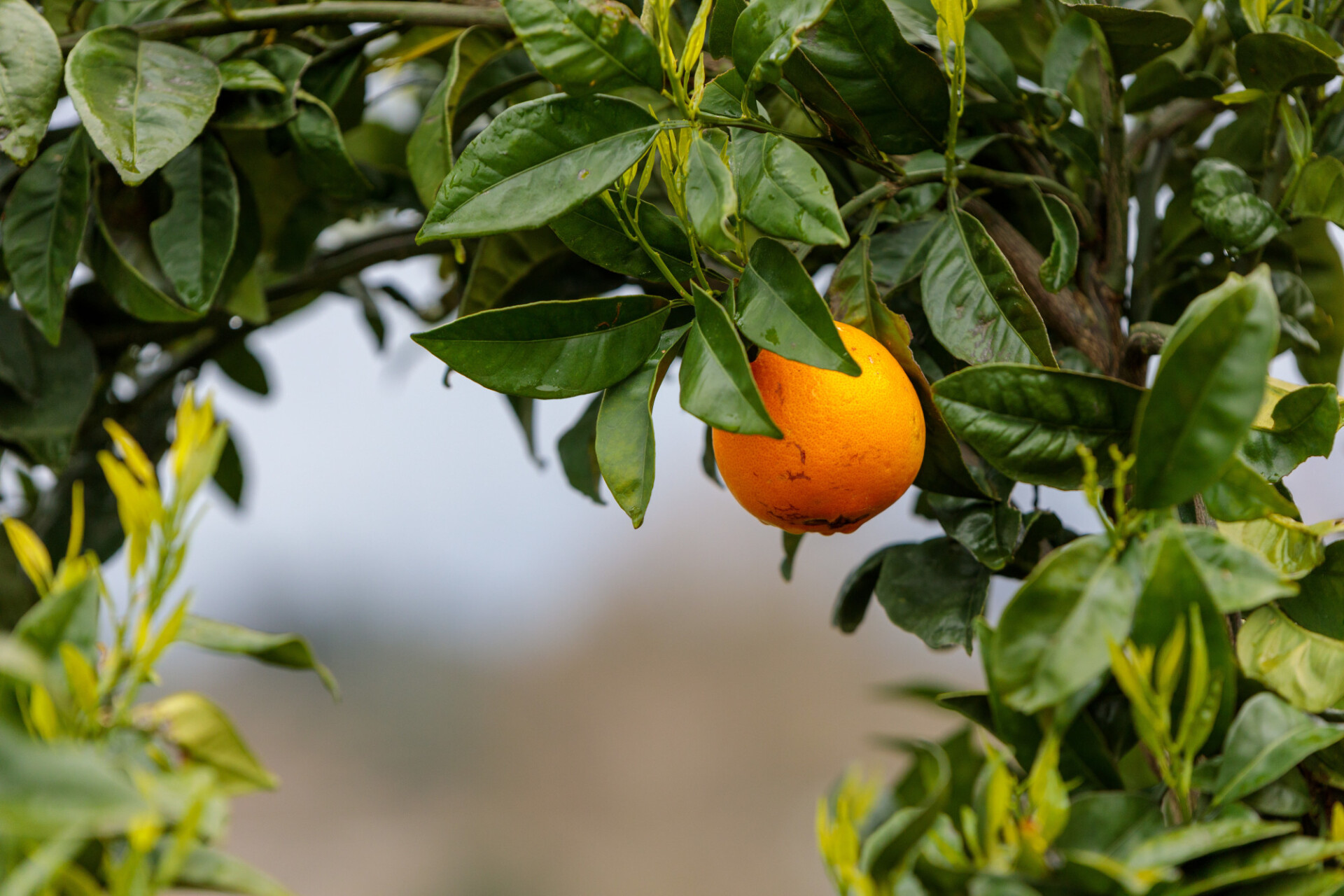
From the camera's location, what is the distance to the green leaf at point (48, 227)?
0.51 metres

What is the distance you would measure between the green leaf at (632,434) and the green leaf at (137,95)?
0.73 feet

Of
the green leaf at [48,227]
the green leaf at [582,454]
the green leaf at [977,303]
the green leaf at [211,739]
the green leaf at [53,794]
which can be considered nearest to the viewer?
the green leaf at [53,794]

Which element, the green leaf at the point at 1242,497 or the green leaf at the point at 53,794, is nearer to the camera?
the green leaf at the point at 53,794

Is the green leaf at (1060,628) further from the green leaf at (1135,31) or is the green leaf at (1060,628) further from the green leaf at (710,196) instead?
the green leaf at (1135,31)

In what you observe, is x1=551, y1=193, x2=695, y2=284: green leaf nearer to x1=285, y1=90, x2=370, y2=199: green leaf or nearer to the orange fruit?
the orange fruit

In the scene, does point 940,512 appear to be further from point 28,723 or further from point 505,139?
point 28,723

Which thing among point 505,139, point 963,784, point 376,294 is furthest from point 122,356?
point 963,784

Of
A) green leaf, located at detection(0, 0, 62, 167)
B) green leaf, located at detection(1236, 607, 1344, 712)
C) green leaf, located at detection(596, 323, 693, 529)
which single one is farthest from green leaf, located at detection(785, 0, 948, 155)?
green leaf, located at detection(0, 0, 62, 167)

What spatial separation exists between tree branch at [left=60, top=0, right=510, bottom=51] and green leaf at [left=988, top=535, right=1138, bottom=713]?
384 mm

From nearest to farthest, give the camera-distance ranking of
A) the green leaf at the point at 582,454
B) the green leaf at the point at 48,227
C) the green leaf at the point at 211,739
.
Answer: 1. the green leaf at the point at 211,739
2. the green leaf at the point at 48,227
3. the green leaf at the point at 582,454

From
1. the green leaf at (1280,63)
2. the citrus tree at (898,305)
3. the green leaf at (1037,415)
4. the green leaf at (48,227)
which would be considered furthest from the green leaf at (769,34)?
the green leaf at (48,227)

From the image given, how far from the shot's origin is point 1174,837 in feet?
0.94

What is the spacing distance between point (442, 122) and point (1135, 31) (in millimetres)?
309

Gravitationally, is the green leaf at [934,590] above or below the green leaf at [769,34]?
below
